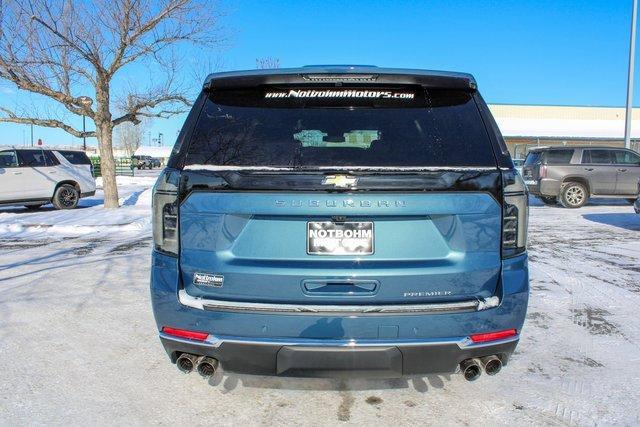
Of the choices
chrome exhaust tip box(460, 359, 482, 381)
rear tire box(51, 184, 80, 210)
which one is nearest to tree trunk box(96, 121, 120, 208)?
rear tire box(51, 184, 80, 210)

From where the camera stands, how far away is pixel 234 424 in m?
2.79

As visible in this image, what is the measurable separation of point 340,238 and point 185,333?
0.96 meters

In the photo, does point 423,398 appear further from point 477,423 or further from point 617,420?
point 617,420

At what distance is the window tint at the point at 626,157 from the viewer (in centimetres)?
1512

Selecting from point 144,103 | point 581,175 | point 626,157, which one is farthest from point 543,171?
point 144,103

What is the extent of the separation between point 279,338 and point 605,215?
43.3ft

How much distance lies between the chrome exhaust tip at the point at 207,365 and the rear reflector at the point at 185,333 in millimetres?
135

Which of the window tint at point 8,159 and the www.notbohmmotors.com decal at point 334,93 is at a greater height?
the www.notbohmmotors.com decal at point 334,93

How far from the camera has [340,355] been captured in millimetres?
2461

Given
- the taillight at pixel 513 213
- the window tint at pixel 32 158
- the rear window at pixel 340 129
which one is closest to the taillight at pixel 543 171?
the rear window at pixel 340 129

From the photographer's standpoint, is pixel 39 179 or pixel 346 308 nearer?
pixel 346 308

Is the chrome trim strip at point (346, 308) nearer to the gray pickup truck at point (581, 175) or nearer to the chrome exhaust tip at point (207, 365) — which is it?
the chrome exhaust tip at point (207, 365)

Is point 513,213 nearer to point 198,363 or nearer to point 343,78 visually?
point 343,78

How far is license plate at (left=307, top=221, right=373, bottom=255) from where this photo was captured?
2492 mm
